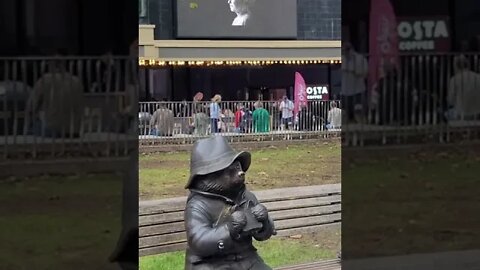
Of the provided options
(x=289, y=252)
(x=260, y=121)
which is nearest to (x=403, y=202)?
(x=289, y=252)

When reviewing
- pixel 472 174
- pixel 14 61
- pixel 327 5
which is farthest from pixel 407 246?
pixel 327 5

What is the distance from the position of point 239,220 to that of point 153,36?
10700 millimetres

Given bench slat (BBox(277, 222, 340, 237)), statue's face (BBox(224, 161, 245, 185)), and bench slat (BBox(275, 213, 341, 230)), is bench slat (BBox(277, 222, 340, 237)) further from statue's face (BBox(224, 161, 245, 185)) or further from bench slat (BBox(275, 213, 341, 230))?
statue's face (BBox(224, 161, 245, 185))

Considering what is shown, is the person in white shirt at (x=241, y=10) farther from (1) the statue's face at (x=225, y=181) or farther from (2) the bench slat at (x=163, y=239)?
(1) the statue's face at (x=225, y=181)

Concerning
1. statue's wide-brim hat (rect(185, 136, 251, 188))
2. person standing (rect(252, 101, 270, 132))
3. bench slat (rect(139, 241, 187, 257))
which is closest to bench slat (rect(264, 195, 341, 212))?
bench slat (rect(139, 241, 187, 257))

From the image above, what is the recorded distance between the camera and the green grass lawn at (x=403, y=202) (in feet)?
12.8

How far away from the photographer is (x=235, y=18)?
39.1 feet

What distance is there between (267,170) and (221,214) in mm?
5602

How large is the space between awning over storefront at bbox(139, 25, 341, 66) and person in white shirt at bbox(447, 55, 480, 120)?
326 inches

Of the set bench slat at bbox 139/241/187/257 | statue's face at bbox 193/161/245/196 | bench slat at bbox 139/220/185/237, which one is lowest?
bench slat at bbox 139/241/187/257

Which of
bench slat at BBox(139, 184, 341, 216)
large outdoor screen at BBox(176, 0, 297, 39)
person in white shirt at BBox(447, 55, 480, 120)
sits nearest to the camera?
person in white shirt at BBox(447, 55, 480, 120)

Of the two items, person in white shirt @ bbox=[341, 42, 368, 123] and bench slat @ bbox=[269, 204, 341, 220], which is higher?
person in white shirt @ bbox=[341, 42, 368, 123]

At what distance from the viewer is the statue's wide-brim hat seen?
3076 millimetres

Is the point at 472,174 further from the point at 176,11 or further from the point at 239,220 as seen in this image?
the point at 176,11
